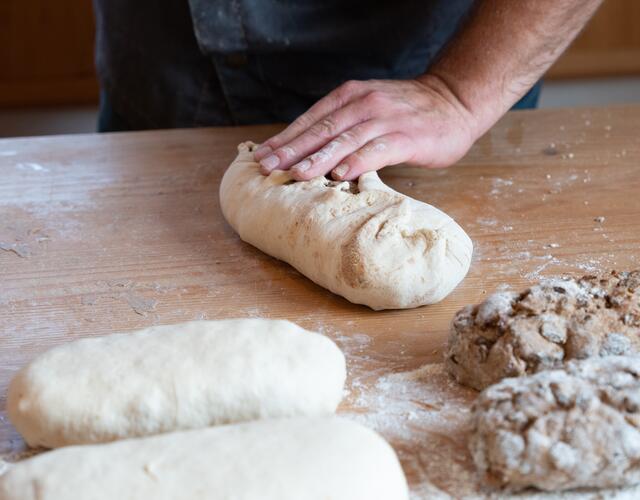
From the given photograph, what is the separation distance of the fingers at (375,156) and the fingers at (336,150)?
12 millimetres

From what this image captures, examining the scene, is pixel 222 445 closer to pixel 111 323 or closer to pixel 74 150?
pixel 111 323

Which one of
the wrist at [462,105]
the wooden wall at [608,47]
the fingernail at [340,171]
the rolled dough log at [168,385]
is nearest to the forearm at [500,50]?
the wrist at [462,105]

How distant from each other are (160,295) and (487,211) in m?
0.72

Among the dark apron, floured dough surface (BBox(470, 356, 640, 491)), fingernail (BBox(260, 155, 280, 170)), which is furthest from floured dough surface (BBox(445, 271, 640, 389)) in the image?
the dark apron

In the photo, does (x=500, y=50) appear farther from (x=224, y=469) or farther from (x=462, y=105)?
(x=224, y=469)

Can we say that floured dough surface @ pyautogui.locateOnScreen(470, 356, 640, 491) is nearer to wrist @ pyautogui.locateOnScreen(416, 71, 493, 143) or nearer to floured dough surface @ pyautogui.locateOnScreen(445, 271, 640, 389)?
floured dough surface @ pyautogui.locateOnScreen(445, 271, 640, 389)

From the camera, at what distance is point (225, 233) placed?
5.82 ft

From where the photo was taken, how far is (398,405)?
4.10 ft

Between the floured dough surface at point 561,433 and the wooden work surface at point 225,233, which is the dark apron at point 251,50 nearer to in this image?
the wooden work surface at point 225,233

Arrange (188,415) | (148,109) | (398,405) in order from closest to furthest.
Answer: (188,415) → (398,405) → (148,109)

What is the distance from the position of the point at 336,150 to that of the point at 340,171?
0.06 metres

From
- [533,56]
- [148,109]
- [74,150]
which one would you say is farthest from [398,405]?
[148,109]

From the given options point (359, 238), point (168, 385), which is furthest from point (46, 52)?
point (168, 385)

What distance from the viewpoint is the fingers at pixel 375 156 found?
1.67 meters
